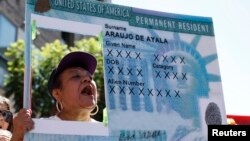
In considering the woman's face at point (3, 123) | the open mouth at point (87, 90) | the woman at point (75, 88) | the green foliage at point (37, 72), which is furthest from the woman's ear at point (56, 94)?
the green foliage at point (37, 72)

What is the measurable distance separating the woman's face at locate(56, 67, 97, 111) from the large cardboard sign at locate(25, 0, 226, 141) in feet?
0.27

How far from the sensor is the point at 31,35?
2.27 meters

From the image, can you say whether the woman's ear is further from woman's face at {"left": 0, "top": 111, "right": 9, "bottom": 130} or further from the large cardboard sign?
woman's face at {"left": 0, "top": 111, "right": 9, "bottom": 130}

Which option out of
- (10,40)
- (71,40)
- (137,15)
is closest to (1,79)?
(10,40)

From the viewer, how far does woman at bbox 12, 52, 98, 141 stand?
2316 millimetres

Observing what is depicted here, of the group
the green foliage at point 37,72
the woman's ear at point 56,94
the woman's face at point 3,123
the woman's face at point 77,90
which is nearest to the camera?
the woman's face at point 77,90

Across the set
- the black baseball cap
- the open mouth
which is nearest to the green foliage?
the black baseball cap

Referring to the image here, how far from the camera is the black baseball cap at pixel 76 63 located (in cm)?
246

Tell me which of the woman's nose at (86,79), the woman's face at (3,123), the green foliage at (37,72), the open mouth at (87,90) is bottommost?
the woman's face at (3,123)

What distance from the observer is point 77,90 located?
7.71 ft

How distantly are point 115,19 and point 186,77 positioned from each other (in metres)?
0.47

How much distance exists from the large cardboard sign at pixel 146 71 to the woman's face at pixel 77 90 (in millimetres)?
82

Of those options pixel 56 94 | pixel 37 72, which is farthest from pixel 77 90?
pixel 37 72

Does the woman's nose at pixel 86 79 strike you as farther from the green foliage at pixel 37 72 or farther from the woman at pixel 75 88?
the green foliage at pixel 37 72
